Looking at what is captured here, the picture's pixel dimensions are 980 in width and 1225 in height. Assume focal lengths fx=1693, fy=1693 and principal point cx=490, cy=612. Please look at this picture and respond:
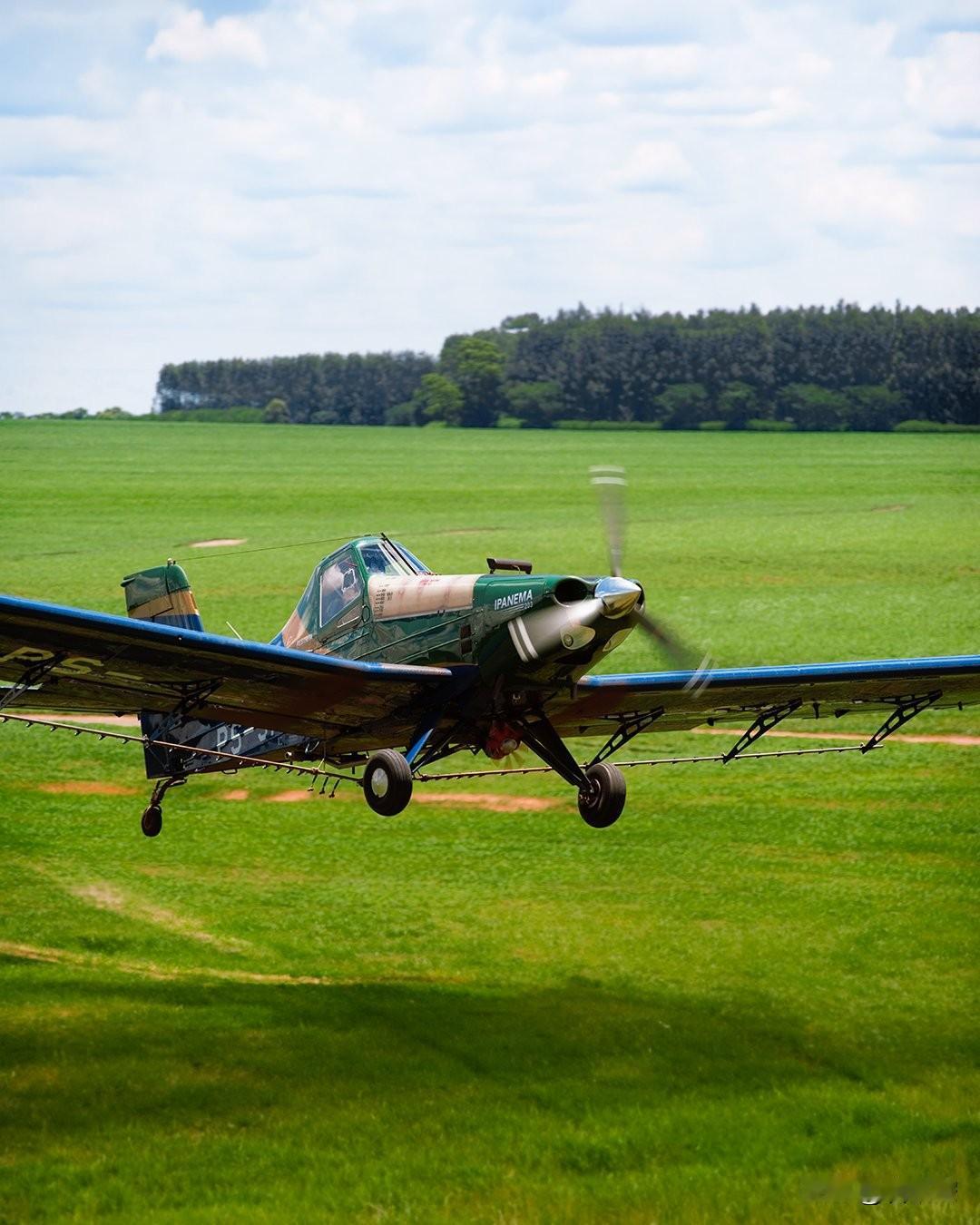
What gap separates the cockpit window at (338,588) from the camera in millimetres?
25703

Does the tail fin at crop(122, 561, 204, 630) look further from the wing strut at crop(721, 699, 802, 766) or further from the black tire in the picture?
the wing strut at crop(721, 699, 802, 766)

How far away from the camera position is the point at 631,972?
34.5 meters

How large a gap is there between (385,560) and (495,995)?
11260 mm

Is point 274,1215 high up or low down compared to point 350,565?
down

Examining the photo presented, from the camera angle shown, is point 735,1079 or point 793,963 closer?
point 735,1079

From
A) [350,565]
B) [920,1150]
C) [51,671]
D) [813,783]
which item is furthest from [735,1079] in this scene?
[813,783]

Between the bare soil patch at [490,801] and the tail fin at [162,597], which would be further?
the bare soil patch at [490,801]

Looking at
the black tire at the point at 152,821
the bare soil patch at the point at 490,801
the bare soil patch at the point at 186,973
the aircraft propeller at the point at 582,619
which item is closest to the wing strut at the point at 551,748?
A: the aircraft propeller at the point at 582,619

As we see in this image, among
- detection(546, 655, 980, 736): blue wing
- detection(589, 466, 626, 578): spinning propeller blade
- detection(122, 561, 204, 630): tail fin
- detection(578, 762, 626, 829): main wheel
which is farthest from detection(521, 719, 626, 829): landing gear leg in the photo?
detection(122, 561, 204, 630): tail fin

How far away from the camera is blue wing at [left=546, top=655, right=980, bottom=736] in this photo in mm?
26703

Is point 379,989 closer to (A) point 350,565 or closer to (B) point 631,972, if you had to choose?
(B) point 631,972

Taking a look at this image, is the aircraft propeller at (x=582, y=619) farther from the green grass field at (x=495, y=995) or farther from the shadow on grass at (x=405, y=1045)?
the shadow on grass at (x=405, y=1045)

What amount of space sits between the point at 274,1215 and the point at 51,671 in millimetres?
8365

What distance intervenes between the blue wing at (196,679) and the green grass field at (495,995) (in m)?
6.57
